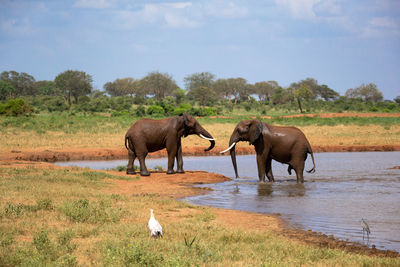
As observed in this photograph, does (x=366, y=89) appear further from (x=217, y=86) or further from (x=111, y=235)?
(x=111, y=235)

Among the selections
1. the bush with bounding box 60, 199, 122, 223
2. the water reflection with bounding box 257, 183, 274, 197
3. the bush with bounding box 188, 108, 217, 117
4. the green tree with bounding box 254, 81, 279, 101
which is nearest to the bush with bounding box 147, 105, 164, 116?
the bush with bounding box 188, 108, 217, 117

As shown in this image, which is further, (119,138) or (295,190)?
(119,138)

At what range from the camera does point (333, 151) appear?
28.1 metres

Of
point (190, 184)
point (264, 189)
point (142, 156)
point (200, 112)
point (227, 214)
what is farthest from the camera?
point (200, 112)

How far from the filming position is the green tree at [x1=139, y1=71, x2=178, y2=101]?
95.9 metres

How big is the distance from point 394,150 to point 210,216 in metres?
20.4

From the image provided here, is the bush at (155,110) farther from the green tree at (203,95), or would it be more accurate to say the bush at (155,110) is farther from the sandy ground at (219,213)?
the sandy ground at (219,213)

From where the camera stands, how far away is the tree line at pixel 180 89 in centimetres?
7812

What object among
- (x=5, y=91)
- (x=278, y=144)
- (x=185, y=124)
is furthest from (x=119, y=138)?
(x=5, y=91)

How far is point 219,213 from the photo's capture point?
1095 cm

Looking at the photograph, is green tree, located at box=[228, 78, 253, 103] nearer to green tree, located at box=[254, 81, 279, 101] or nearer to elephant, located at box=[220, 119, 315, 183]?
green tree, located at box=[254, 81, 279, 101]

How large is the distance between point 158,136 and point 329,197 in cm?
644

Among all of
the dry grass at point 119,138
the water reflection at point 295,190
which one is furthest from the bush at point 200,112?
the water reflection at point 295,190

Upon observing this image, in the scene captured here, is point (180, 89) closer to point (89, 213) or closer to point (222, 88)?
point (222, 88)
